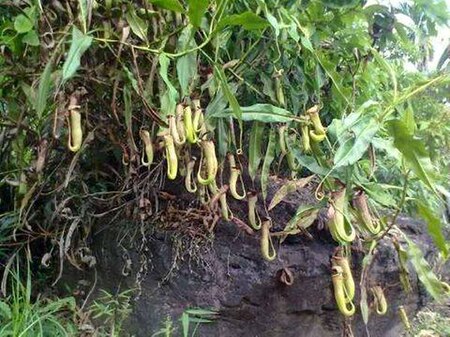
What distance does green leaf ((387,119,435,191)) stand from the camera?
3.26 ft

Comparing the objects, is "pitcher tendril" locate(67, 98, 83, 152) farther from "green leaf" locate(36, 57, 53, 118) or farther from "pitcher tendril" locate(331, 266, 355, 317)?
"pitcher tendril" locate(331, 266, 355, 317)

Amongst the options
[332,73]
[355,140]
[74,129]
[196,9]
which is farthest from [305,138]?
[74,129]

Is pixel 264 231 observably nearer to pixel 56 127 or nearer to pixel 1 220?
pixel 56 127

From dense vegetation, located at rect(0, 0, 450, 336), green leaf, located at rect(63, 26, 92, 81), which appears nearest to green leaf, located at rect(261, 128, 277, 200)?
dense vegetation, located at rect(0, 0, 450, 336)

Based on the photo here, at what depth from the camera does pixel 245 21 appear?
3.52 ft

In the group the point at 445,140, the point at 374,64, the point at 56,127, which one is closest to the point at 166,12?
the point at 56,127

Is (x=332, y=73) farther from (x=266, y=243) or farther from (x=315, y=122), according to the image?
(x=266, y=243)

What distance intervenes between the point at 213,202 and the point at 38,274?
583 millimetres

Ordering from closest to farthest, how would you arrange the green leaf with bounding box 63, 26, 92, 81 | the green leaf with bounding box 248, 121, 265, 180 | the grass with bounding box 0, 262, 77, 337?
the green leaf with bounding box 63, 26, 92, 81 < the grass with bounding box 0, 262, 77, 337 < the green leaf with bounding box 248, 121, 265, 180

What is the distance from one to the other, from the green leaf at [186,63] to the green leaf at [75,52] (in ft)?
0.69

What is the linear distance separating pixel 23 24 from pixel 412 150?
2.62ft

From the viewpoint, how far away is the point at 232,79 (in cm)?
134

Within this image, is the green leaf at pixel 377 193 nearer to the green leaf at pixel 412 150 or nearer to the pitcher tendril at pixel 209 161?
the green leaf at pixel 412 150

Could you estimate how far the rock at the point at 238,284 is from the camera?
1.27 metres
